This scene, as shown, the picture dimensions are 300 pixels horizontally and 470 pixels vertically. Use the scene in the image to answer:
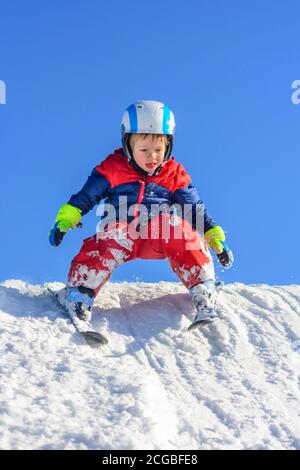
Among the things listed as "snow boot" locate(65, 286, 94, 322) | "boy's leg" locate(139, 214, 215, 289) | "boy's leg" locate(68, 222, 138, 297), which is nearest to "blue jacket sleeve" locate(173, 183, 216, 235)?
"boy's leg" locate(139, 214, 215, 289)

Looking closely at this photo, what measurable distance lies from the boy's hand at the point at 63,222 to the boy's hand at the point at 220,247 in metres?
1.16

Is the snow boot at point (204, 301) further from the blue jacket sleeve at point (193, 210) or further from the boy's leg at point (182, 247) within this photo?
the blue jacket sleeve at point (193, 210)

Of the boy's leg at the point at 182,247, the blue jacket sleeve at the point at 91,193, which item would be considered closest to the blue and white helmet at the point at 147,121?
the blue jacket sleeve at the point at 91,193

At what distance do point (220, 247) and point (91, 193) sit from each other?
1205 mm

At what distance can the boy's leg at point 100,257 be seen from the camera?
5.39 m

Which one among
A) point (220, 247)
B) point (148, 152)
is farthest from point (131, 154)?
point (220, 247)

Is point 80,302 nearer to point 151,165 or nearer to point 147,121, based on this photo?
point 151,165

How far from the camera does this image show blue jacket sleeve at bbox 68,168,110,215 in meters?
5.87

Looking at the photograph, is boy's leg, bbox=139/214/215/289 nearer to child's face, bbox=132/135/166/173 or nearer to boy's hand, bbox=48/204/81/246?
child's face, bbox=132/135/166/173

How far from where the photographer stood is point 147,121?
231 inches

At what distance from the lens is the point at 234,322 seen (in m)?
5.46

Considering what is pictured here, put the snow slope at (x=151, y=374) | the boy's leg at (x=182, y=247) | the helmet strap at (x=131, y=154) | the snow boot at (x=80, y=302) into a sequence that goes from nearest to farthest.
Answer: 1. the snow slope at (x=151, y=374)
2. the snow boot at (x=80, y=302)
3. the boy's leg at (x=182, y=247)
4. the helmet strap at (x=131, y=154)
